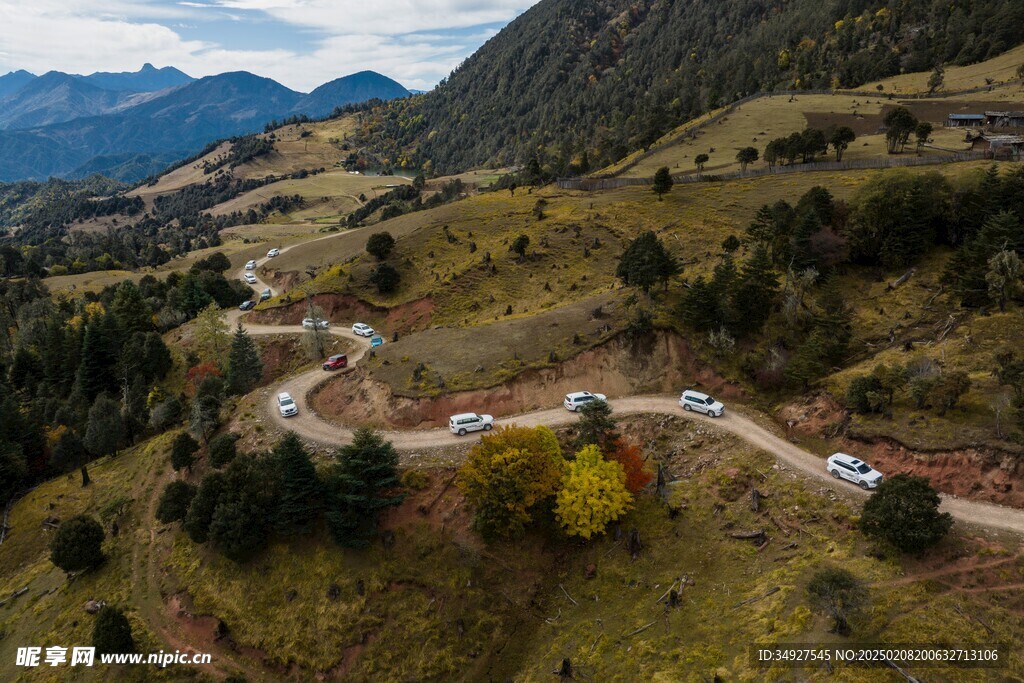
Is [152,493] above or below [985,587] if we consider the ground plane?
below

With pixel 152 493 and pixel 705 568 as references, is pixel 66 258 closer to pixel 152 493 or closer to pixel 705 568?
pixel 152 493

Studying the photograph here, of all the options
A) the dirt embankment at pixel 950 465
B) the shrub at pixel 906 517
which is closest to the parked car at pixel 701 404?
the dirt embankment at pixel 950 465

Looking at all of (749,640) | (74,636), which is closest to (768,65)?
(749,640)

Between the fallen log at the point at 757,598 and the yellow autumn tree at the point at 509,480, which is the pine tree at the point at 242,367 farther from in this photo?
the fallen log at the point at 757,598

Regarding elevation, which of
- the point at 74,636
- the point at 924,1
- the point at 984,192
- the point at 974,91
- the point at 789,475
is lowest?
the point at 74,636

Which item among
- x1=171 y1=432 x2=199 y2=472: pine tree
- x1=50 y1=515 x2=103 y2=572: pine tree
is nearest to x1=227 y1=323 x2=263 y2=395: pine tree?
x1=171 y1=432 x2=199 y2=472: pine tree

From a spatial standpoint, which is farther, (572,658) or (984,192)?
(984,192)

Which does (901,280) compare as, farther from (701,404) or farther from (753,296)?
(701,404)
